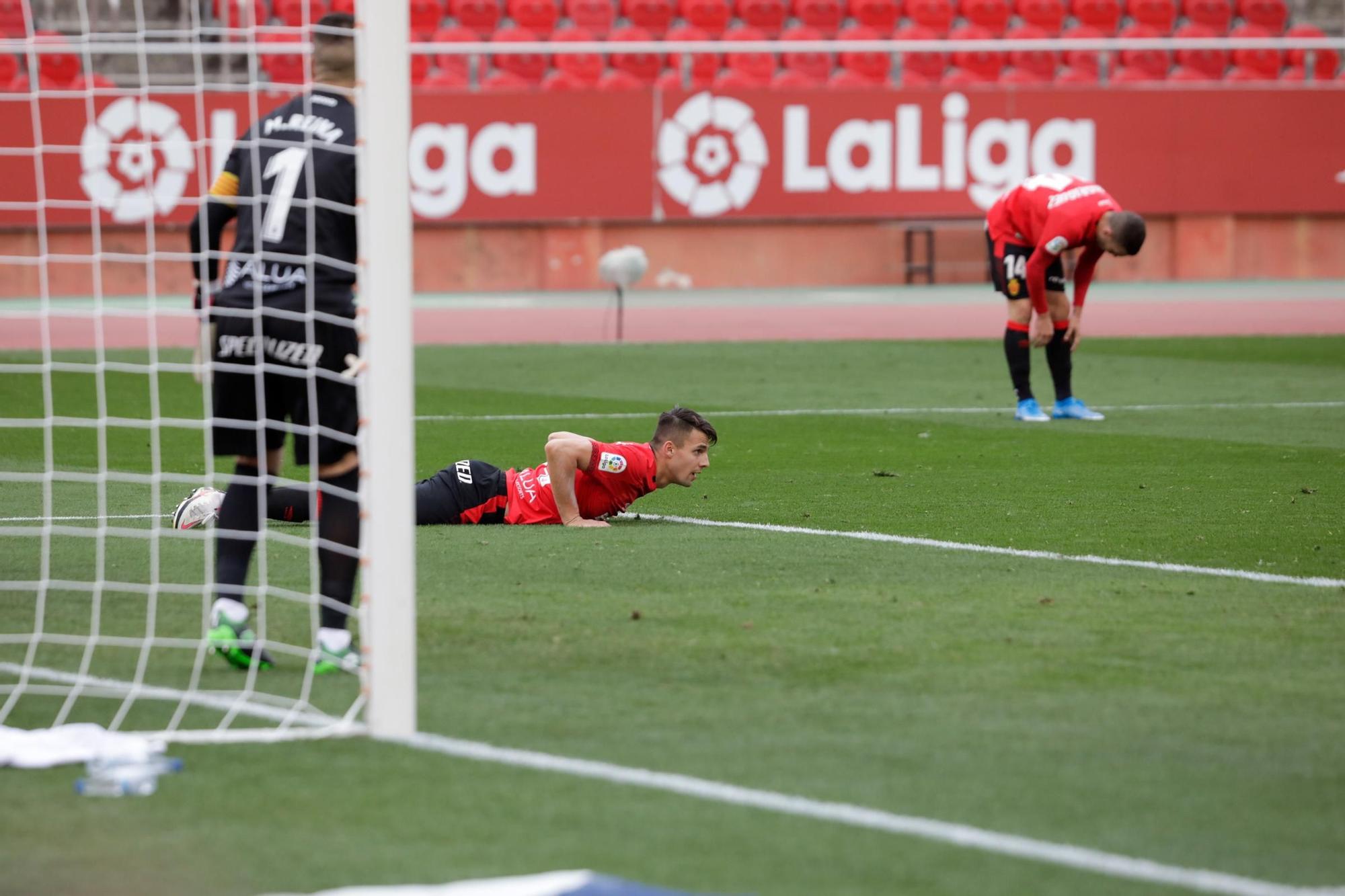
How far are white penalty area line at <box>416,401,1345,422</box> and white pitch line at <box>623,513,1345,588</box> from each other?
3.78 m

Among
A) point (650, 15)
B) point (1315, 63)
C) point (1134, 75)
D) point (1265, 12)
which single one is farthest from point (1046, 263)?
point (1265, 12)

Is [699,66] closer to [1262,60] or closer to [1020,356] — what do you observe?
[1262,60]

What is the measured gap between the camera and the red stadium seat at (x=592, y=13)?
23.4 meters

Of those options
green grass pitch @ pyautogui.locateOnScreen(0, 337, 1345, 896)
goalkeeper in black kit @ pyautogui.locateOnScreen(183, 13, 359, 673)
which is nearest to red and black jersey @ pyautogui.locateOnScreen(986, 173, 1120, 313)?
green grass pitch @ pyautogui.locateOnScreen(0, 337, 1345, 896)

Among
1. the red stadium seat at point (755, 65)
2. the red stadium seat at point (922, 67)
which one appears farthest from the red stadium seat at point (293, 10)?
the red stadium seat at point (922, 67)

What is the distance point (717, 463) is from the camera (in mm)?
9352

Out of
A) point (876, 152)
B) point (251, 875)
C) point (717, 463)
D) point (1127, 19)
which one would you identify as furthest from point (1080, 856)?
point (1127, 19)

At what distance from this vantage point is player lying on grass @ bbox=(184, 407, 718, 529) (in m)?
7.04

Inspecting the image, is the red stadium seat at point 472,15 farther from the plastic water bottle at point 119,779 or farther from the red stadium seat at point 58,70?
the plastic water bottle at point 119,779

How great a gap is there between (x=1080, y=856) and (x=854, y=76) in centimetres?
1972

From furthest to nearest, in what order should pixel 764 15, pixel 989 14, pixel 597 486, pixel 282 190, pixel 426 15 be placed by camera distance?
pixel 989 14, pixel 764 15, pixel 426 15, pixel 597 486, pixel 282 190

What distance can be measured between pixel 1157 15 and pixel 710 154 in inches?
273

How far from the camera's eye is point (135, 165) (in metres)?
19.0

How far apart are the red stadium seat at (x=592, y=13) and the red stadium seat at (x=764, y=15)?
1.74 meters
